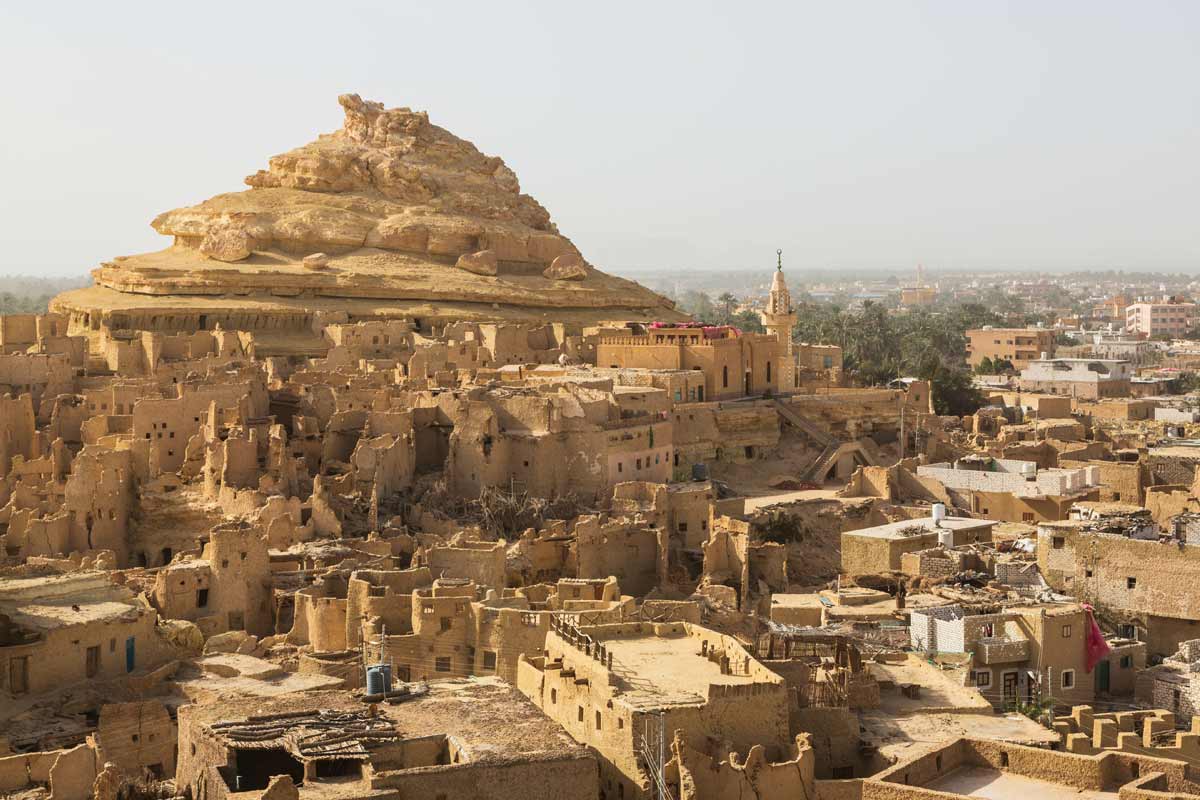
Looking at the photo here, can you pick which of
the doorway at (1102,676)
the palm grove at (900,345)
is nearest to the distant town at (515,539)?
the doorway at (1102,676)

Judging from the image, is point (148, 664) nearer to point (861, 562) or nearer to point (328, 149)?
point (861, 562)

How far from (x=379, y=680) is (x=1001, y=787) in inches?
271

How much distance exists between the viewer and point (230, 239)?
206 feet

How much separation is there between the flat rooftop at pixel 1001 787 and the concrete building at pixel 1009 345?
7585 centimetres

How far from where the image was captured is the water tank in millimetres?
22188

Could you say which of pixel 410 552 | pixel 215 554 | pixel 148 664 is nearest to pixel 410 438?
pixel 410 552

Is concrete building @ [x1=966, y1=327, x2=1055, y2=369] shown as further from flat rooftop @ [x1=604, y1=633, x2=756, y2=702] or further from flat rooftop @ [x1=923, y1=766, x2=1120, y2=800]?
flat rooftop @ [x1=923, y1=766, x2=1120, y2=800]

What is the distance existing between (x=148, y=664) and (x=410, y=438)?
14.9 meters

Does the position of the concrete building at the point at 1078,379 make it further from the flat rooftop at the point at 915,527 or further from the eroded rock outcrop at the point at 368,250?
the flat rooftop at the point at 915,527

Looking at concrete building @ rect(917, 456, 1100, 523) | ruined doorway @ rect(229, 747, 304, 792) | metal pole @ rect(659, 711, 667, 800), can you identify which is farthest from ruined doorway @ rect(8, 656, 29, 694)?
concrete building @ rect(917, 456, 1100, 523)

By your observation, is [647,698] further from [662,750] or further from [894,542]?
[894,542]

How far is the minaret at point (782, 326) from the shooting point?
54875 millimetres

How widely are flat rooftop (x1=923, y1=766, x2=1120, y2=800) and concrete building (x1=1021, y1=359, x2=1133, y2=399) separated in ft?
183

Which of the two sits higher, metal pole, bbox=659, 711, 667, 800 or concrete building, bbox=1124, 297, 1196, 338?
metal pole, bbox=659, 711, 667, 800
